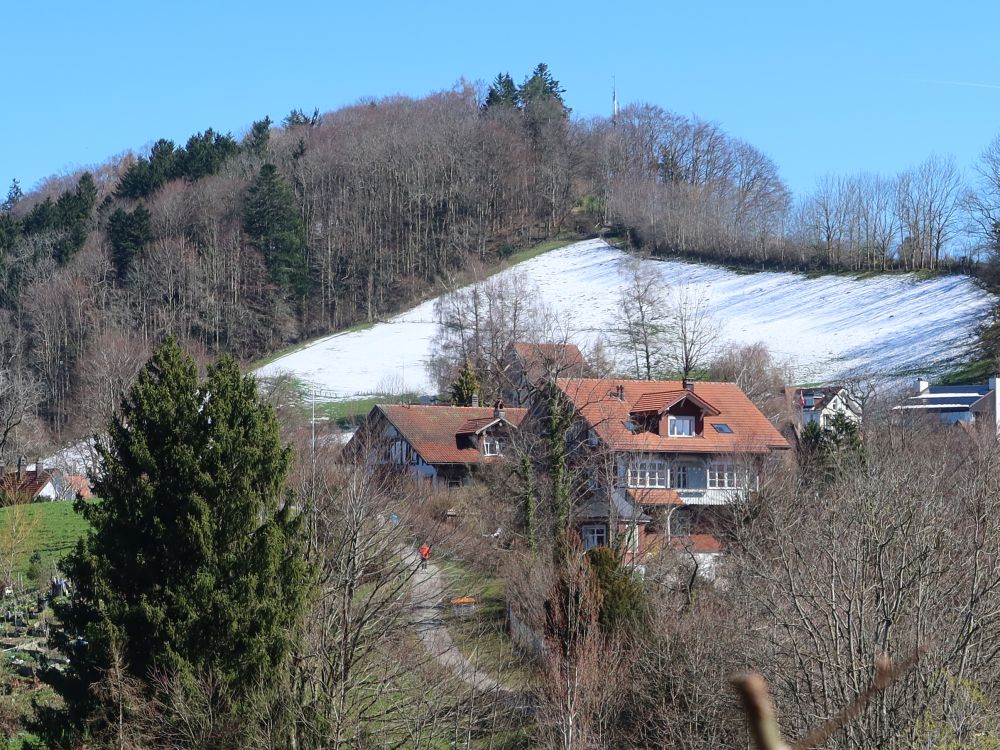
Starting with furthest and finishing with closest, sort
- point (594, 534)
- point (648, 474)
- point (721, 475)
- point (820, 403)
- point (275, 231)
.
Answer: point (275, 231) → point (820, 403) → point (721, 475) → point (648, 474) → point (594, 534)

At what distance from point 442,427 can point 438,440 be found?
1.28 m

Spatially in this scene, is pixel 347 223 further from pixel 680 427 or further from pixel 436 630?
pixel 436 630

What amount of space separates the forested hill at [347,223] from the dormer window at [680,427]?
1400 inches

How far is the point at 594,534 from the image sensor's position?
121ft

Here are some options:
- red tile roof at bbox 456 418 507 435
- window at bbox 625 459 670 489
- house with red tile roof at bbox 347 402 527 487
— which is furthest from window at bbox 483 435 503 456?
window at bbox 625 459 670 489

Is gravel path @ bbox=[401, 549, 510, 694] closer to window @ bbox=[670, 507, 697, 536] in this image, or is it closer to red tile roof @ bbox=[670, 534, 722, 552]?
red tile roof @ bbox=[670, 534, 722, 552]

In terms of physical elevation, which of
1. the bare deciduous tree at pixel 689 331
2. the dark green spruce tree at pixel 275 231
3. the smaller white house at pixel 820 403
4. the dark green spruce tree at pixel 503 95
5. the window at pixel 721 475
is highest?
the dark green spruce tree at pixel 503 95

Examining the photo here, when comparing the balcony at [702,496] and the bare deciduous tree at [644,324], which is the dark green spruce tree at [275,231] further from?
the balcony at [702,496]

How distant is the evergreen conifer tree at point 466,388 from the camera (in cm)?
5700

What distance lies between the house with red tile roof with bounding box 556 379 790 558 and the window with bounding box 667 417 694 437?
0.03 metres

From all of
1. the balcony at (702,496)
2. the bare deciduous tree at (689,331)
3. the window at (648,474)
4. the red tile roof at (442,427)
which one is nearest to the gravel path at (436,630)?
the window at (648,474)

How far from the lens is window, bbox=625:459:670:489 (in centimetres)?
3878

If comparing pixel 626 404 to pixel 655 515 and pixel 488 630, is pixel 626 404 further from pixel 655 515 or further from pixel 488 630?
pixel 488 630

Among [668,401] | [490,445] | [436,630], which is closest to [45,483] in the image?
[490,445]
